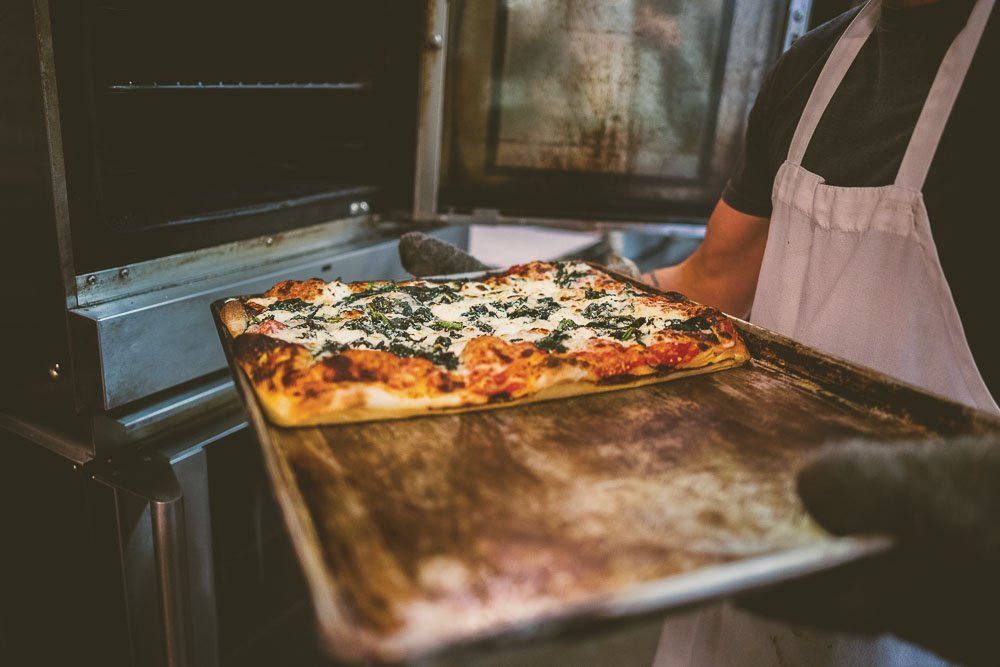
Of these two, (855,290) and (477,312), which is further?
(477,312)

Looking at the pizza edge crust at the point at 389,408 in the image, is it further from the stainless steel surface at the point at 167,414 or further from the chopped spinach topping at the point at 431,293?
the stainless steel surface at the point at 167,414

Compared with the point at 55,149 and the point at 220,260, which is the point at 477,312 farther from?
the point at 55,149

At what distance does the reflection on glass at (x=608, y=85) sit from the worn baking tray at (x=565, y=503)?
1.13 meters

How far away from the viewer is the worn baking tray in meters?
0.85

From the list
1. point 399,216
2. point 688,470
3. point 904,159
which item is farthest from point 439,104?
point 688,470

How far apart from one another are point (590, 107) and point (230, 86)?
110 centimetres

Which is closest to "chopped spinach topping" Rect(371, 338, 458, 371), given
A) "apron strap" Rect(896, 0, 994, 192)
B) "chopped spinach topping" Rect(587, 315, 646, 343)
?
"chopped spinach topping" Rect(587, 315, 646, 343)

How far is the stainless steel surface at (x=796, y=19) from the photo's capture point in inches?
93.0

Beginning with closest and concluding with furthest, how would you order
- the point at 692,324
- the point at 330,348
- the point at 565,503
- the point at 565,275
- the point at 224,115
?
the point at 565,503 → the point at 330,348 → the point at 692,324 → the point at 565,275 → the point at 224,115

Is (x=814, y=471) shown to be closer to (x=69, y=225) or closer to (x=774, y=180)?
(x=774, y=180)

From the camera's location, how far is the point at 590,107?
7.93 ft

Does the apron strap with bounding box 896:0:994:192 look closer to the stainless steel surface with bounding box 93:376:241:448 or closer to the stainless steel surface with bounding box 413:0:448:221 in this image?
the stainless steel surface with bounding box 413:0:448:221

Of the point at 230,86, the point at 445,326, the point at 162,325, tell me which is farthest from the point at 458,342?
the point at 230,86

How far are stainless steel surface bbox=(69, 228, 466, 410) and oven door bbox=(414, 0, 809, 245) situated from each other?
0.59m
